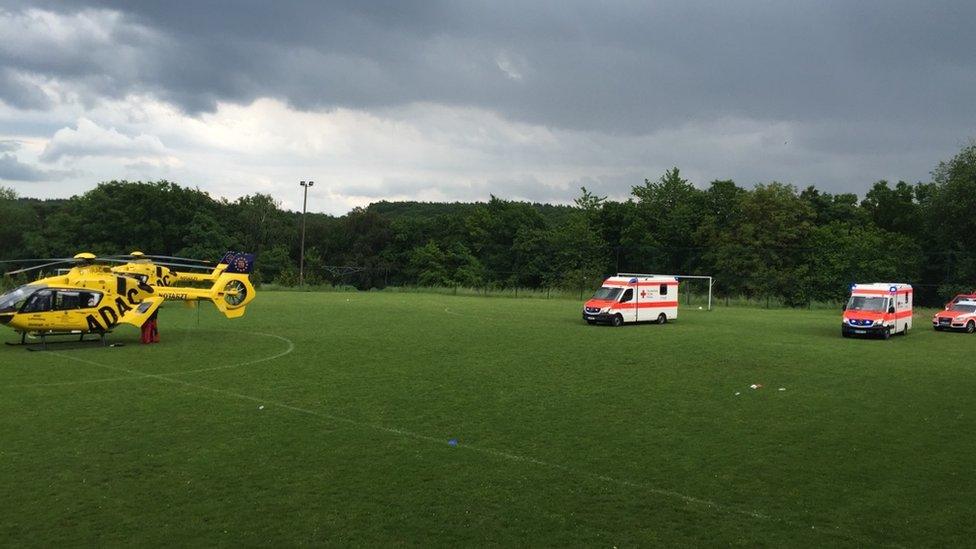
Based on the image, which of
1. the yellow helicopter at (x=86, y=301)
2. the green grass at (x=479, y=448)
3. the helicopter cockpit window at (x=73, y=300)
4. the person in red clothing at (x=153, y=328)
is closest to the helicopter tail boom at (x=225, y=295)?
the yellow helicopter at (x=86, y=301)

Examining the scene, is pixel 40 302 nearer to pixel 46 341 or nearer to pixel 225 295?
pixel 46 341

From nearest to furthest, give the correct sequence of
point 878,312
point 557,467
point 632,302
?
point 557,467
point 878,312
point 632,302

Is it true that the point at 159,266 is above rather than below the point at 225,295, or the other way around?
above

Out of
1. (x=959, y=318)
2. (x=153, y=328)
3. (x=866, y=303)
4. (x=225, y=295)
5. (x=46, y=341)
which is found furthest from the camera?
(x=959, y=318)

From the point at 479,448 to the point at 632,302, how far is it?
19285 millimetres

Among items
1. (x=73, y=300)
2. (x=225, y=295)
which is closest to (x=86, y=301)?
(x=73, y=300)

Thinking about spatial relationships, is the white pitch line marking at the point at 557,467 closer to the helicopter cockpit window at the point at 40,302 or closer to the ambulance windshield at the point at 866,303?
the helicopter cockpit window at the point at 40,302

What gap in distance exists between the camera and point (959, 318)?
2692 cm

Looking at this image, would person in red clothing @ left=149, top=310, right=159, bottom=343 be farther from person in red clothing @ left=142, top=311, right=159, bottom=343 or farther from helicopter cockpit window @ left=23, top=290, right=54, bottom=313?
helicopter cockpit window @ left=23, top=290, right=54, bottom=313

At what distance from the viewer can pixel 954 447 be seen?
9539 millimetres

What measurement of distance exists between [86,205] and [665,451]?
8216cm

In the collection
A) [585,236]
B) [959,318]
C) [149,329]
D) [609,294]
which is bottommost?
[149,329]

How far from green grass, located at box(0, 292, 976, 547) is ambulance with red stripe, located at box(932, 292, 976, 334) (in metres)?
10.9

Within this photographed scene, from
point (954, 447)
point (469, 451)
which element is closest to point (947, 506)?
point (954, 447)
